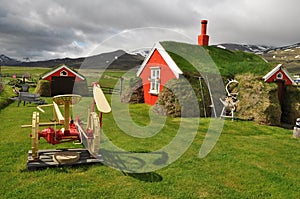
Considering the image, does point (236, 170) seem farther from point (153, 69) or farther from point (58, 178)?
point (153, 69)

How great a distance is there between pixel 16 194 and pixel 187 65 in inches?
533

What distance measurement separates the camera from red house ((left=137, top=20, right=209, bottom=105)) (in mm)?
16500

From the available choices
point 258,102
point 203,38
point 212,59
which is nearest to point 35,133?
point 258,102

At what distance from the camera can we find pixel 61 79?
28250 mm

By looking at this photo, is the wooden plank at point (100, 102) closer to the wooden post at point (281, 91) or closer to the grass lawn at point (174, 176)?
the grass lawn at point (174, 176)

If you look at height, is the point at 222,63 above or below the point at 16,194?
above

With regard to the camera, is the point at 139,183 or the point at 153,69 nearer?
the point at 139,183

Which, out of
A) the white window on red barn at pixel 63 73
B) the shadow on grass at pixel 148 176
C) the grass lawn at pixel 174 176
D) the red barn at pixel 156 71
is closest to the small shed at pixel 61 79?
the white window on red barn at pixel 63 73

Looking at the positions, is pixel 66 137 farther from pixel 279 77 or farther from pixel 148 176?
pixel 279 77

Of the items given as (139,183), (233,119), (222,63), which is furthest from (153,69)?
(139,183)

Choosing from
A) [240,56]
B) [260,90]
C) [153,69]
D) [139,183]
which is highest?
[240,56]

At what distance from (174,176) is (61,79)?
2498 cm

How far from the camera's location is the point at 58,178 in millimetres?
5754

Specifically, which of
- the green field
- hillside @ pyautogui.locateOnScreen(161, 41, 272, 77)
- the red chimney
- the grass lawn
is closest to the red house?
the red chimney
